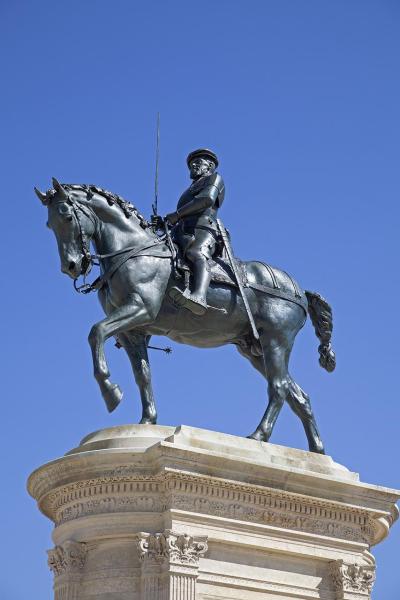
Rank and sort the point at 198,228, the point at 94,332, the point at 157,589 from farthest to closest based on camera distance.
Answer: the point at 198,228 < the point at 94,332 < the point at 157,589

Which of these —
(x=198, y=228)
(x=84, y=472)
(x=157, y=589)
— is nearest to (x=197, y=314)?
(x=198, y=228)

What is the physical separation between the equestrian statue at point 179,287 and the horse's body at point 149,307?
0.05ft

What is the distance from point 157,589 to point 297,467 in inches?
135

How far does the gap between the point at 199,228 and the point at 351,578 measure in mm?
6351

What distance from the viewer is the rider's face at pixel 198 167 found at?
78.1ft

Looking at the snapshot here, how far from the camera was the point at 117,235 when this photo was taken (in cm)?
2203

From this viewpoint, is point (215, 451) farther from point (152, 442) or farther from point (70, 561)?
point (70, 561)

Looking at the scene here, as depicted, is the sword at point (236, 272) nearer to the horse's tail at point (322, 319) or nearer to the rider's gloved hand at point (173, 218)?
the rider's gloved hand at point (173, 218)

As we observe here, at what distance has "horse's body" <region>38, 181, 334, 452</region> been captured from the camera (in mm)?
21453

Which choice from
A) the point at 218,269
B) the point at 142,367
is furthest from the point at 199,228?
the point at 142,367

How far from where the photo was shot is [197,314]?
21.8m

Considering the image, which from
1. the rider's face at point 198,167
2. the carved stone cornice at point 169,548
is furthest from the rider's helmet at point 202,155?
the carved stone cornice at point 169,548

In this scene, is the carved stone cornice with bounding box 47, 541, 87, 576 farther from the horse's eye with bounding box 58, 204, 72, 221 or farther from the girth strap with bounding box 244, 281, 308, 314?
the girth strap with bounding box 244, 281, 308, 314

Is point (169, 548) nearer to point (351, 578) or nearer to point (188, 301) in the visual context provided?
point (351, 578)
